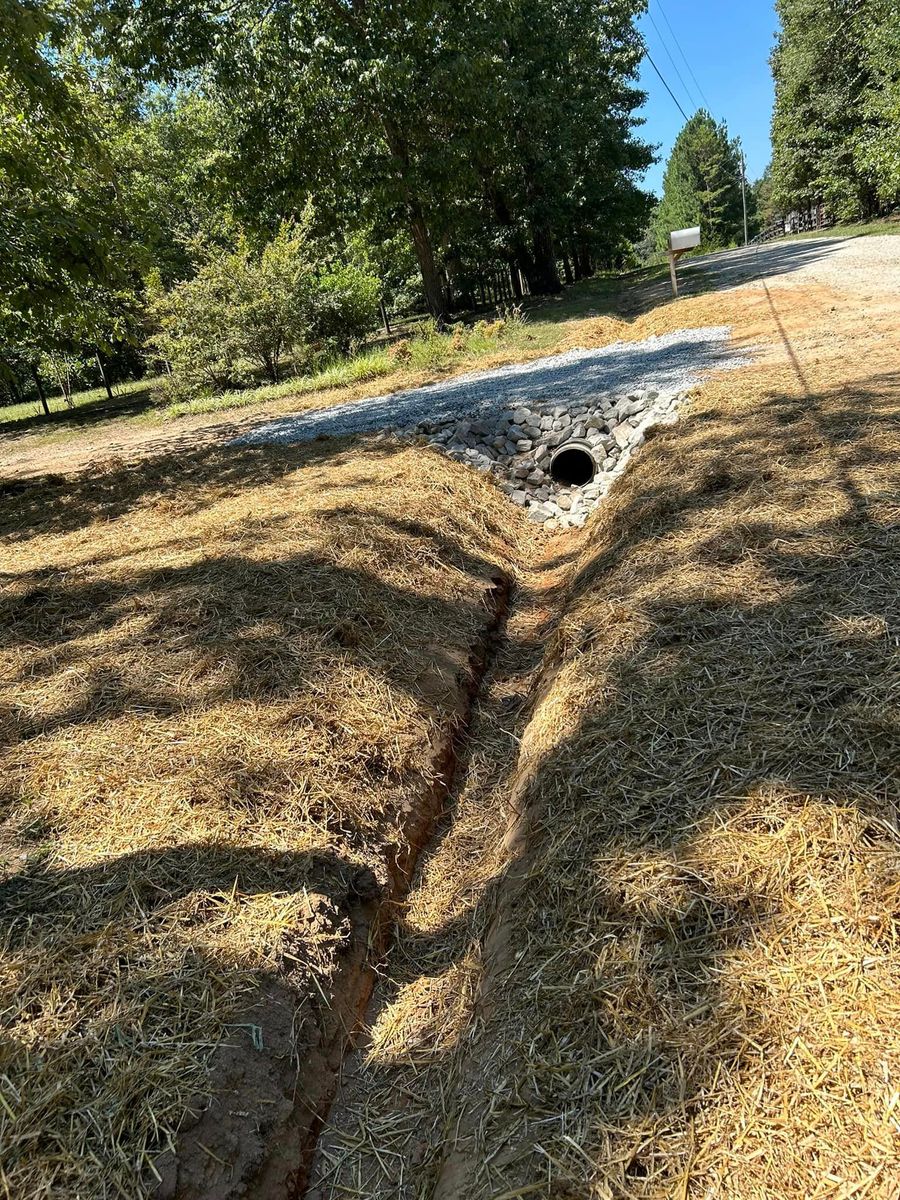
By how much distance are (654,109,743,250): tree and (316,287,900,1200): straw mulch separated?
63.2 m

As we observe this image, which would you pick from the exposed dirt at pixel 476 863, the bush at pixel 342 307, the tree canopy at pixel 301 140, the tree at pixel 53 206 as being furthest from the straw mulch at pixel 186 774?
the bush at pixel 342 307

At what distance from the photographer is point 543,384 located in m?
9.49

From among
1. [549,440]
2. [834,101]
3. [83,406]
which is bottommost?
[549,440]

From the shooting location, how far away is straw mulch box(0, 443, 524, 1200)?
182 cm

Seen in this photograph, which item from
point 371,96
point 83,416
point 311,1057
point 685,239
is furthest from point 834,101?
point 311,1057

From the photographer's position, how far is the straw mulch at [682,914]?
4.78ft

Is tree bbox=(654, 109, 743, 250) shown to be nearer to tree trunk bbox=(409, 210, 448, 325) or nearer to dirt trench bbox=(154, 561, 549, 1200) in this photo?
tree trunk bbox=(409, 210, 448, 325)

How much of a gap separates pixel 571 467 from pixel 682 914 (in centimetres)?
658

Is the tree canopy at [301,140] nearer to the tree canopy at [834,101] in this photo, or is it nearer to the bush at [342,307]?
the bush at [342,307]

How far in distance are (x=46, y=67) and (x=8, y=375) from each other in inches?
126

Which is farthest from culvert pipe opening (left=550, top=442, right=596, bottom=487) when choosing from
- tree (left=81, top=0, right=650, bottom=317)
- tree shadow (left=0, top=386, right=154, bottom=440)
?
tree shadow (left=0, top=386, right=154, bottom=440)

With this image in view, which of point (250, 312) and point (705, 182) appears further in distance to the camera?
point (705, 182)

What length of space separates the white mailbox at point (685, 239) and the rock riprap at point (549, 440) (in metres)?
8.79

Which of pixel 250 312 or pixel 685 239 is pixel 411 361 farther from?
pixel 685 239
